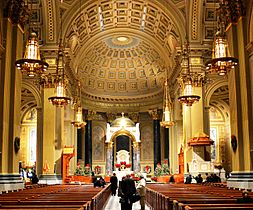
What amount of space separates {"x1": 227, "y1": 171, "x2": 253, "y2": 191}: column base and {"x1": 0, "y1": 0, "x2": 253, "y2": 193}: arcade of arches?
3cm

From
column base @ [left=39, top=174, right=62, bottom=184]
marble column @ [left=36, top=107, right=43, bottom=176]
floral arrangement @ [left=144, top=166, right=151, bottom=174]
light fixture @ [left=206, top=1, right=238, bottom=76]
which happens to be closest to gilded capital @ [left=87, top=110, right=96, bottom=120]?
floral arrangement @ [left=144, top=166, right=151, bottom=174]

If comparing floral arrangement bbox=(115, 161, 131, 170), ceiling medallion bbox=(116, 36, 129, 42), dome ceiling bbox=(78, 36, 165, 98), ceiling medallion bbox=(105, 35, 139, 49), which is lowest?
floral arrangement bbox=(115, 161, 131, 170)

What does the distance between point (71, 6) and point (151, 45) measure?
7.63 metres

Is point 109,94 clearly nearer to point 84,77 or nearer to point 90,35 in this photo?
point 84,77

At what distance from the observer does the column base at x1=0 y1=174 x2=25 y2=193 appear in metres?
11.6

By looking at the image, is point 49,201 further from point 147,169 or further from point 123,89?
point 123,89

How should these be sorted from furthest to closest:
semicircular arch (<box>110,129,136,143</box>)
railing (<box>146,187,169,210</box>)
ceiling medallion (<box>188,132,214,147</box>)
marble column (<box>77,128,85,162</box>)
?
semicircular arch (<box>110,129,136,143</box>) < marble column (<box>77,128,85,162</box>) < ceiling medallion (<box>188,132,214,147</box>) < railing (<box>146,187,169,210</box>)

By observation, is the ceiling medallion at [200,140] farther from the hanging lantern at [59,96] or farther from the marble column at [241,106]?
the hanging lantern at [59,96]

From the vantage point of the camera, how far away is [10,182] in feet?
39.5

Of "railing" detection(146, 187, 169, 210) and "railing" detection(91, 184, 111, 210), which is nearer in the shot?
"railing" detection(91, 184, 111, 210)

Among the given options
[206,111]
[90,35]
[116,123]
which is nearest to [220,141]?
[116,123]

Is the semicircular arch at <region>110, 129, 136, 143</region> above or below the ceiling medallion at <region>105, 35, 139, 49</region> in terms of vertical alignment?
below

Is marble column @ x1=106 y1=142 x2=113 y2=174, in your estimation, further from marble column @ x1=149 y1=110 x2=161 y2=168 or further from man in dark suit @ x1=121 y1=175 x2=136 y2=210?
man in dark suit @ x1=121 y1=175 x2=136 y2=210

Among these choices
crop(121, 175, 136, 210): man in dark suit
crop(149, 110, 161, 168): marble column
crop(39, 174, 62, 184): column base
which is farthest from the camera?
crop(149, 110, 161, 168): marble column
